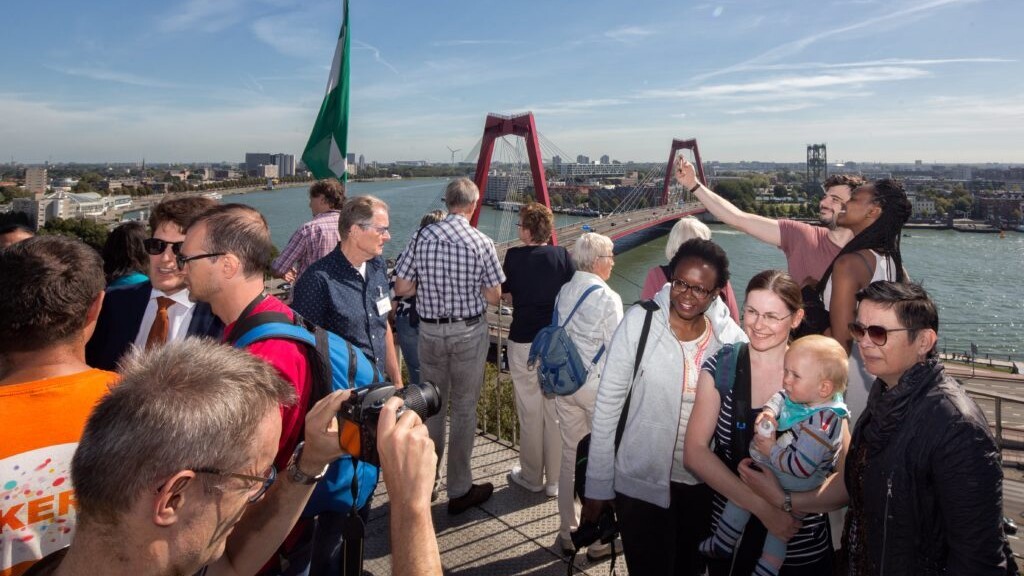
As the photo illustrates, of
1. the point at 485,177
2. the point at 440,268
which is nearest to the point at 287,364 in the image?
the point at 440,268

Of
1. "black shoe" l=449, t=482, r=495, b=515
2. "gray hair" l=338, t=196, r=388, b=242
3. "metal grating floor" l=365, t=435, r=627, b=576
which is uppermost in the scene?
"gray hair" l=338, t=196, r=388, b=242

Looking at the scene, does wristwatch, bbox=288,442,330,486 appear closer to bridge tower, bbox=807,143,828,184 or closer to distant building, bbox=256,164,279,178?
bridge tower, bbox=807,143,828,184

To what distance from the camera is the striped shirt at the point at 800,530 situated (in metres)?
1.58

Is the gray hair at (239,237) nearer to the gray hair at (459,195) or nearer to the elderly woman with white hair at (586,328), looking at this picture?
the elderly woman with white hair at (586,328)

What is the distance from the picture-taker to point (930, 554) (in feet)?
4.16

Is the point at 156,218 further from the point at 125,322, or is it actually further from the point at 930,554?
the point at 930,554

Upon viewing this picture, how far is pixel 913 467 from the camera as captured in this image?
1.26m

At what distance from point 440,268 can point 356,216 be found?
51cm

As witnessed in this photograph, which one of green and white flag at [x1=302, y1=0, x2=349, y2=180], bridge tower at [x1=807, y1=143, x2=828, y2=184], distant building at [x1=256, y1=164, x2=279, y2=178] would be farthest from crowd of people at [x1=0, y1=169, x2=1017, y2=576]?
distant building at [x1=256, y1=164, x2=279, y2=178]

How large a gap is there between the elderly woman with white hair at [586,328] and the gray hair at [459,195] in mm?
639

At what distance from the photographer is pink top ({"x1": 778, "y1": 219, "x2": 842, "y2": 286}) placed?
2.18m

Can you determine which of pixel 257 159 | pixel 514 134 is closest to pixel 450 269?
pixel 514 134

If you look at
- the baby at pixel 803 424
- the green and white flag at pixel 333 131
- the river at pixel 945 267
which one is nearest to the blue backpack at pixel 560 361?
the baby at pixel 803 424

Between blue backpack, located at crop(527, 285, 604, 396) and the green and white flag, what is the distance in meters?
2.18
